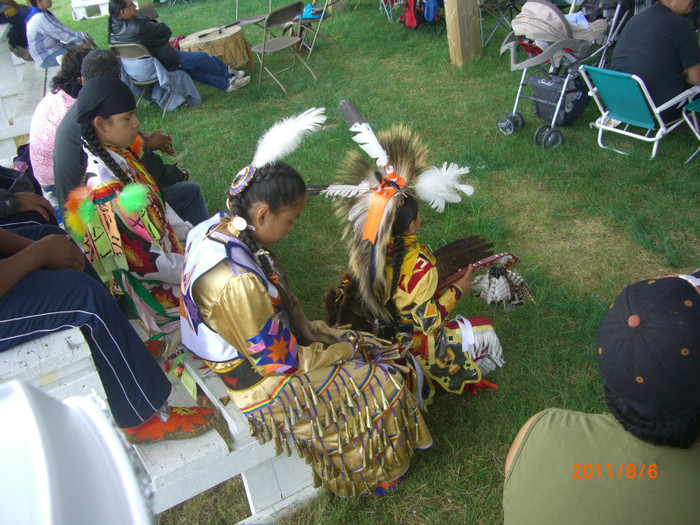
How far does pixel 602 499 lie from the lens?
122 cm

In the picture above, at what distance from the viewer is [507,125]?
16.4 feet

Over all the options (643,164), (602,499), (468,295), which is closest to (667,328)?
(602,499)

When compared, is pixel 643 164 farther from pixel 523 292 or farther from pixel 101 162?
pixel 101 162

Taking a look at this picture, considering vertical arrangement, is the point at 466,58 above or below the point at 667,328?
below

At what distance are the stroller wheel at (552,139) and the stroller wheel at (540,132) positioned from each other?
0.04 m

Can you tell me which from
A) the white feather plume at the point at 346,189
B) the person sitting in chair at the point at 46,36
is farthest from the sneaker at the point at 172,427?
the person sitting in chair at the point at 46,36

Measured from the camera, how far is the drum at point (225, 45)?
7793 millimetres

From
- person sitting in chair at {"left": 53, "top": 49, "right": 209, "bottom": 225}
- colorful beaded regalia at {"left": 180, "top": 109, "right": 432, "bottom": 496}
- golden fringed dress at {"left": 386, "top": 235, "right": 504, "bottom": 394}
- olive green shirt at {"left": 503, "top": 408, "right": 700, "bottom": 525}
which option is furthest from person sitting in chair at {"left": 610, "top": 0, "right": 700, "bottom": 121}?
olive green shirt at {"left": 503, "top": 408, "right": 700, "bottom": 525}

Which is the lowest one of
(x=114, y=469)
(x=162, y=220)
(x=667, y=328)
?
(x=162, y=220)

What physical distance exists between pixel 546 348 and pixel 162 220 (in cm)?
227

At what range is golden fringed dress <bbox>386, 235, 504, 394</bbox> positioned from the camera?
2365mm

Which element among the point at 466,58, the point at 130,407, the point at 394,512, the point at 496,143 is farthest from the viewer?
the point at 466,58

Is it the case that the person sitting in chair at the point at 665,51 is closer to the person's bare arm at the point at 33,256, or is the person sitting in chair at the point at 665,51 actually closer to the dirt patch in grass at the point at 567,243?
the dirt patch in grass at the point at 567,243

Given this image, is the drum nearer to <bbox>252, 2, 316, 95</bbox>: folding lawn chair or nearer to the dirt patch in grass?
<bbox>252, 2, 316, 95</bbox>: folding lawn chair
